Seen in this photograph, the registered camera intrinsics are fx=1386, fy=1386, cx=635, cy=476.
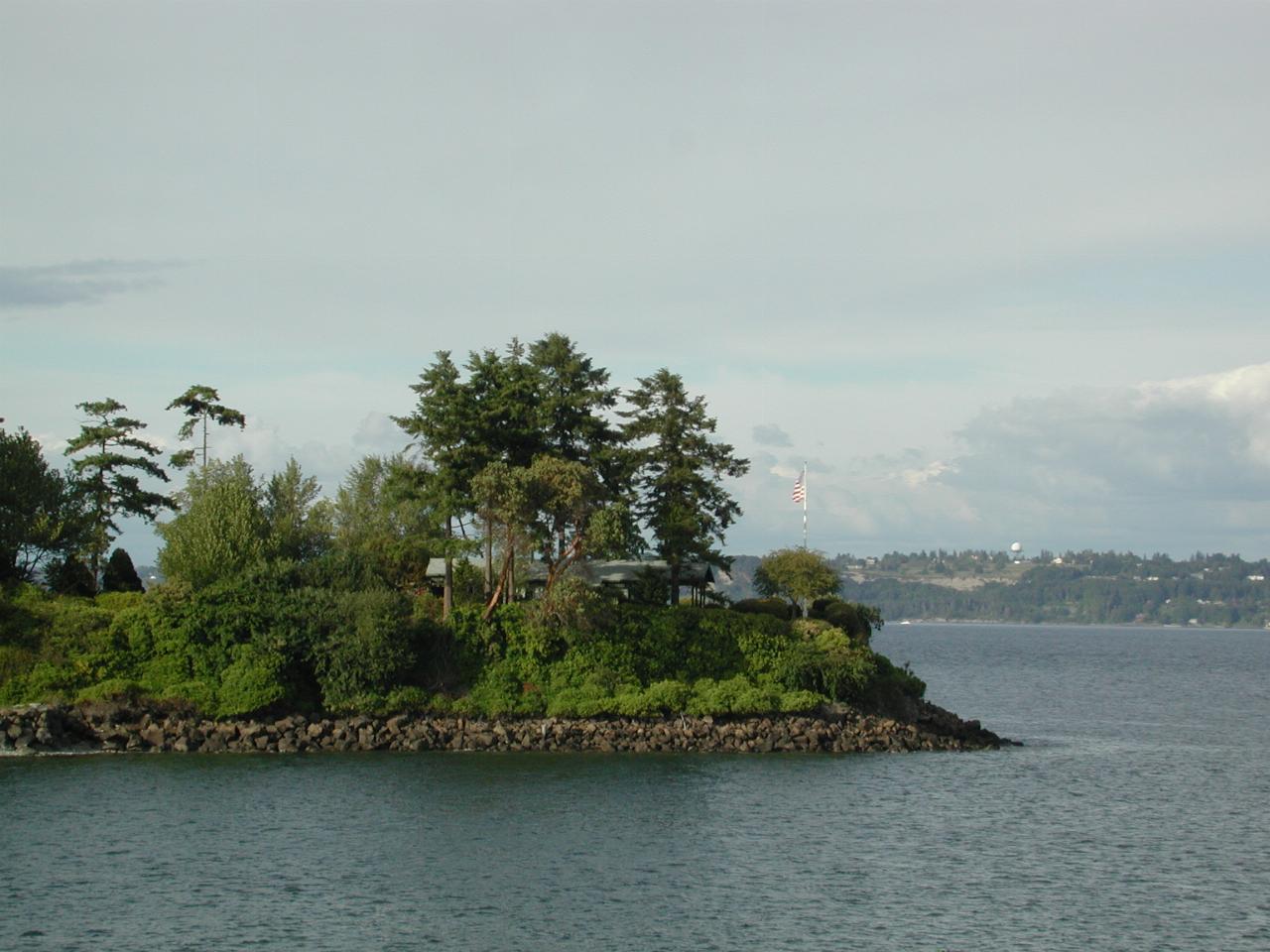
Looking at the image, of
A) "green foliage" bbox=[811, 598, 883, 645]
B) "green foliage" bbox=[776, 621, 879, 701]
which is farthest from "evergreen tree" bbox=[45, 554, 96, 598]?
"green foliage" bbox=[811, 598, 883, 645]

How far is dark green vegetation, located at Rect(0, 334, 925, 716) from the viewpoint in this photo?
196ft

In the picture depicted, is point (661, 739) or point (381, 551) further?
point (381, 551)

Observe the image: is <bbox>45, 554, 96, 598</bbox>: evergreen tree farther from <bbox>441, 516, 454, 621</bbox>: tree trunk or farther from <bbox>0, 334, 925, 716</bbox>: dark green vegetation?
<bbox>441, 516, 454, 621</bbox>: tree trunk

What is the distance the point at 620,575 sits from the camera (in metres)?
71.9

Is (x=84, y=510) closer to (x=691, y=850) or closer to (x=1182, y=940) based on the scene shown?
(x=691, y=850)

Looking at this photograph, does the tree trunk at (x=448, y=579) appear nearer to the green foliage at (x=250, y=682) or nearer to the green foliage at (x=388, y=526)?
the green foliage at (x=388, y=526)

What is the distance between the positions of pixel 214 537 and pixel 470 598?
42.0 feet

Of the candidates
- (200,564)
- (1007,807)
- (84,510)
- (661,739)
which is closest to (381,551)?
(200,564)

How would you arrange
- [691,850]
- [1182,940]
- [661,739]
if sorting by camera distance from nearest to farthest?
[1182,940], [691,850], [661,739]

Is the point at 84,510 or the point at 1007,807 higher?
the point at 84,510

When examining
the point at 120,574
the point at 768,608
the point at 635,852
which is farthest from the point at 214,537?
the point at 635,852

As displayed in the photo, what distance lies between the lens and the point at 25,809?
140ft

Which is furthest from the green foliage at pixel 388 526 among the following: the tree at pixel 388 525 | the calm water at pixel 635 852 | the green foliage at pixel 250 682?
the calm water at pixel 635 852

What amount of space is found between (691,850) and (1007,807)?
13368 millimetres
